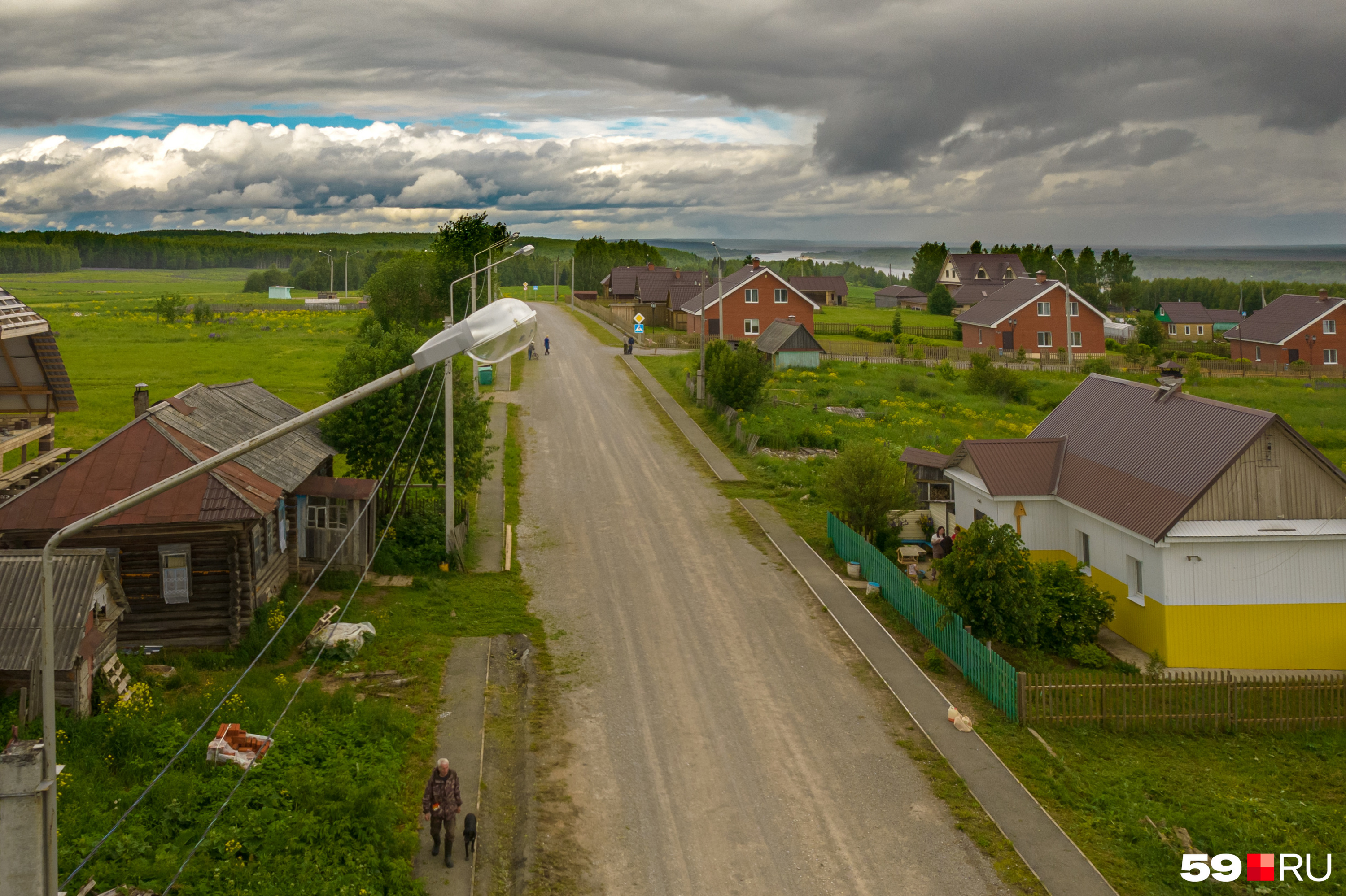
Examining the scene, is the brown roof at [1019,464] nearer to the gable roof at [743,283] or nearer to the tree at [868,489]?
the tree at [868,489]

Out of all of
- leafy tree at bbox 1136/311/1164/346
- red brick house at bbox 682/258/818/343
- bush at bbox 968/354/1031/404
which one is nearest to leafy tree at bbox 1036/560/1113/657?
bush at bbox 968/354/1031/404

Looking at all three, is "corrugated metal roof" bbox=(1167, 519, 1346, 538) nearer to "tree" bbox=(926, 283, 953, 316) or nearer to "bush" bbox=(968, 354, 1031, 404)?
"bush" bbox=(968, 354, 1031, 404)

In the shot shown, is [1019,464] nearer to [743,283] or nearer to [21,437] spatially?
[21,437]

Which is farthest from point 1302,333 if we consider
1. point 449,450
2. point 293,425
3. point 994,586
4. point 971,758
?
point 293,425

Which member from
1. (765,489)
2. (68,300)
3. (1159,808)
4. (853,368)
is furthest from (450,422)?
(68,300)

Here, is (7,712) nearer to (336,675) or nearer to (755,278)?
(336,675)
